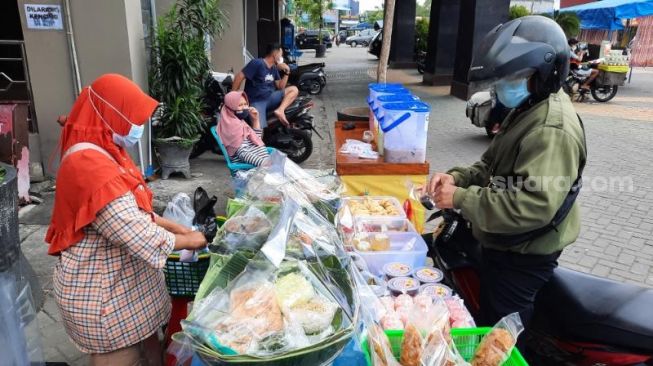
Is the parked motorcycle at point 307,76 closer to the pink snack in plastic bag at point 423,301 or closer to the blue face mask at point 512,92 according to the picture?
the blue face mask at point 512,92

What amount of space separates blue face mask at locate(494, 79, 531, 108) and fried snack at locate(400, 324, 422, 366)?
1033 millimetres

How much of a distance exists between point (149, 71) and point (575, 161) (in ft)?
18.1

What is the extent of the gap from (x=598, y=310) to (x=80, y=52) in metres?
5.60

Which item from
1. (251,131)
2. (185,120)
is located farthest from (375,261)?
(185,120)

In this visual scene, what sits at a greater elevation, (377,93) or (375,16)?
(375,16)

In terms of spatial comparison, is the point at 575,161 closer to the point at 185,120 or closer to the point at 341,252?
the point at 341,252

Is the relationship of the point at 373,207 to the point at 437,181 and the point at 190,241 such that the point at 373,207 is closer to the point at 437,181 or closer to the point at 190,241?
the point at 437,181

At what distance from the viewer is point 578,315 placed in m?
2.15

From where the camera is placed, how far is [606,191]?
6160 millimetres

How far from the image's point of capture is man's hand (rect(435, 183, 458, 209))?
1999mm

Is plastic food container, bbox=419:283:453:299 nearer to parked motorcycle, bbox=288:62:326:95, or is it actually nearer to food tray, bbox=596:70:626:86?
parked motorcycle, bbox=288:62:326:95

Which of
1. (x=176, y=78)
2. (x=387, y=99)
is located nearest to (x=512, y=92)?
(x=387, y=99)

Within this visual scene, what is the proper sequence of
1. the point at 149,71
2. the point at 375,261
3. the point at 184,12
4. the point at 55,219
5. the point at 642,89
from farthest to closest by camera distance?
1. the point at 642,89
2. the point at 184,12
3. the point at 149,71
4. the point at 375,261
5. the point at 55,219

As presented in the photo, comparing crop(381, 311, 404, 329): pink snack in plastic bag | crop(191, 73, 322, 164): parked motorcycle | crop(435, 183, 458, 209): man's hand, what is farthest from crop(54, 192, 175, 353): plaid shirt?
crop(191, 73, 322, 164): parked motorcycle
